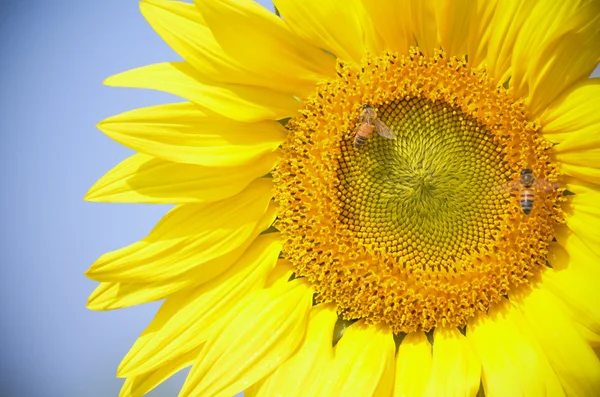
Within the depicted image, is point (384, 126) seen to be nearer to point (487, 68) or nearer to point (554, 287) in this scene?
point (487, 68)

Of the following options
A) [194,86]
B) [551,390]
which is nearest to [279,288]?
[194,86]

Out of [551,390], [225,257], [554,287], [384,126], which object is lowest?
[551,390]

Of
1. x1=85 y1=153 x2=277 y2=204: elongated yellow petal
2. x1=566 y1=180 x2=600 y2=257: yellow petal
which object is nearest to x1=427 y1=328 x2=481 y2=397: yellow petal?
x1=566 y1=180 x2=600 y2=257: yellow petal

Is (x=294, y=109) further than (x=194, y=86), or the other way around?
(x=294, y=109)

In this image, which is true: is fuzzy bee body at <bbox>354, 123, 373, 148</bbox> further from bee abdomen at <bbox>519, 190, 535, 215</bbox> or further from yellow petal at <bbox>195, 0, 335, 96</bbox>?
bee abdomen at <bbox>519, 190, 535, 215</bbox>

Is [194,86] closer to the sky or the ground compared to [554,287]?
closer to the sky

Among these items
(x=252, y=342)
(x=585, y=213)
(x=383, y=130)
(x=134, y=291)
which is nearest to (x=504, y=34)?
(x=383, y=130)

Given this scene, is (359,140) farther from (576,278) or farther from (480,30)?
(576,278)
